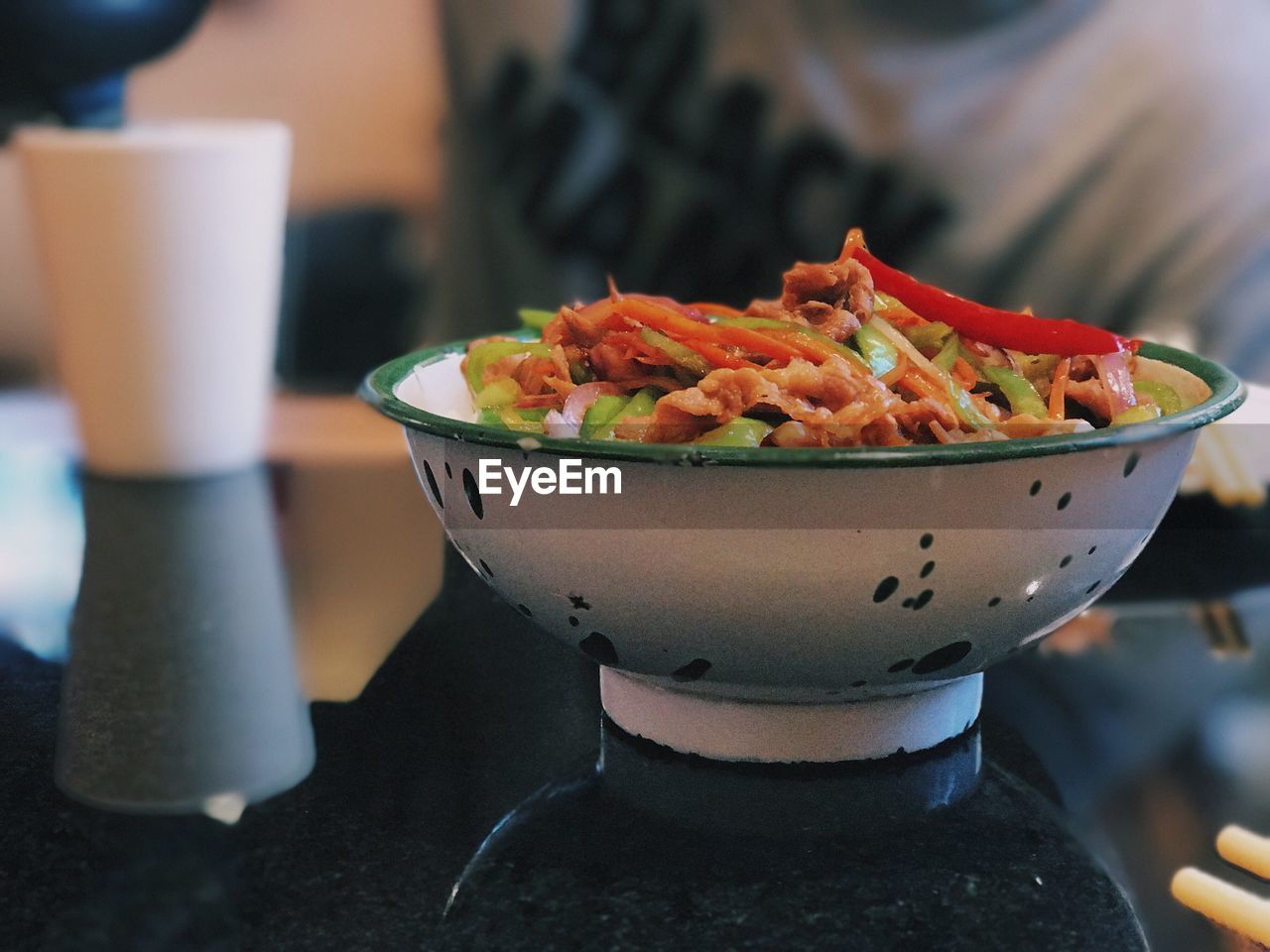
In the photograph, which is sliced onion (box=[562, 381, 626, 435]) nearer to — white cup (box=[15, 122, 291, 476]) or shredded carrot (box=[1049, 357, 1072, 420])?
shredded carrot (box=[1049, 357, 1072, 420])

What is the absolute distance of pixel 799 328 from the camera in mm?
820

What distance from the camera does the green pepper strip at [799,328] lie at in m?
0.79

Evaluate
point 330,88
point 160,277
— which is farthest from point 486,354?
point 330,88

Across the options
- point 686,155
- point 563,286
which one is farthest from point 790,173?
point 563,286

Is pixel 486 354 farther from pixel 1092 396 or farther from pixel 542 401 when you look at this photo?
pixel 1092 396

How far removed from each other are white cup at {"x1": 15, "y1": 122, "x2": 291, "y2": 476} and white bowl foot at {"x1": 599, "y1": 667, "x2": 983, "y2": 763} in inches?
42.4

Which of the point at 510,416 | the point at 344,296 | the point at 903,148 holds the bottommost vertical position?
the point at 344,296

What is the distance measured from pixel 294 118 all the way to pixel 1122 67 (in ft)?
5.70

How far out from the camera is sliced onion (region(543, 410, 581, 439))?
77cm

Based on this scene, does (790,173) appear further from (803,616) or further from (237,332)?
(803,616)

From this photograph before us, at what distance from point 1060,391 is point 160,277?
3.93 ft

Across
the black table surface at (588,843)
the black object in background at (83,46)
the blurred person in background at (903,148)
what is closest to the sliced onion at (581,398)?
the black table surface at (588,843)

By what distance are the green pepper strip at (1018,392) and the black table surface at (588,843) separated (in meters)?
0.21

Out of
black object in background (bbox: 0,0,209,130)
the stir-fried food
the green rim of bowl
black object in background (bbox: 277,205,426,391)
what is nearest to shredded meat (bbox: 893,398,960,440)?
the stir-fried food
